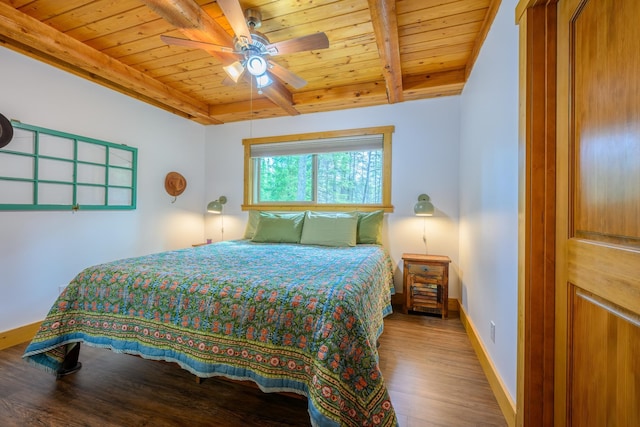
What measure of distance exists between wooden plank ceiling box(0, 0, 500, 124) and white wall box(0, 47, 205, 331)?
0.20 m

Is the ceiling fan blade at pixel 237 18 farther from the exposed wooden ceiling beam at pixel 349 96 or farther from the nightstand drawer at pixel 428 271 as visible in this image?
the nightstand drawer at pixel 428 271

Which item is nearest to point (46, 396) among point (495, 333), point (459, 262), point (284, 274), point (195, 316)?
point (195, 316)

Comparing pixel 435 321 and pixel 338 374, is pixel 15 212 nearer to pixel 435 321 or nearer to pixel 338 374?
pixel 338 374

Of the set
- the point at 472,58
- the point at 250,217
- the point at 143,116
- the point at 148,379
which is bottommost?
the point at 148,379

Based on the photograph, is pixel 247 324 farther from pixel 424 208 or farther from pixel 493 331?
pixel 424 208

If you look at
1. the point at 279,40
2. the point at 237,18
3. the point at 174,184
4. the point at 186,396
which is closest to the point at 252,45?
the point at 237,18

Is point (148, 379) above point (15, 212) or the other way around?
A: the other way around

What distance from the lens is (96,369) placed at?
1.73 m

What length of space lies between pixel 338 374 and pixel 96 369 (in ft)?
5.74

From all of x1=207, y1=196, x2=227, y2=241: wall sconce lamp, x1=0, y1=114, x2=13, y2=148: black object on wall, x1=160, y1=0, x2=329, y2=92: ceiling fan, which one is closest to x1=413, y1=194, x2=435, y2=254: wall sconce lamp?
x1=160, y1=0, x2=329, y2=92: ceiling fan

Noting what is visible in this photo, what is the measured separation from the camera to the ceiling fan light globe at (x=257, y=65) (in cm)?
185

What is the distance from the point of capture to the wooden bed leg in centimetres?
165

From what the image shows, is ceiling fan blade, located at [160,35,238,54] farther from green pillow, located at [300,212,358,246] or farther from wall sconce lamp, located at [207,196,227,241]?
wall sconce lamp, located at [207,196,227,241]

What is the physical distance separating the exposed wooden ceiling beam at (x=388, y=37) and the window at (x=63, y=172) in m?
2.79
